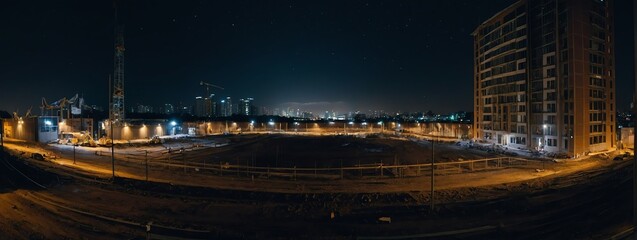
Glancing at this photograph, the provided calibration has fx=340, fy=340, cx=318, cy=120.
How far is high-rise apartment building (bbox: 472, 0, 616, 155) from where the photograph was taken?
40188 mm

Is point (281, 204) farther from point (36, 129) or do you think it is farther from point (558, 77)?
point (36, 129)

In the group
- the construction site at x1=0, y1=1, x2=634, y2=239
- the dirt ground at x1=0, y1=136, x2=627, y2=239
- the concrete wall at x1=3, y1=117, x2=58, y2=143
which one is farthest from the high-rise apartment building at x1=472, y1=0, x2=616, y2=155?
the concrete wall at x1=3, y1=117, x2=58, y2=143

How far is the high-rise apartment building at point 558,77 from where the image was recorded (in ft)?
132

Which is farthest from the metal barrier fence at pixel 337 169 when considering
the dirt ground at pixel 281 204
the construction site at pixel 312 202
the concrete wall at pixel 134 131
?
the concrete wall at pixel 134 131

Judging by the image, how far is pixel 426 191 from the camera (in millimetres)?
19797

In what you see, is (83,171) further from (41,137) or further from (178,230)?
(41,137)

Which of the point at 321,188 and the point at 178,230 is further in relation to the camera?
the point at 321,188

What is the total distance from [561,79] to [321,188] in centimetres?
3719

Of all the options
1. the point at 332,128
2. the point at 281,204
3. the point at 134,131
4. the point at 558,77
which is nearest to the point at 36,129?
the point at 134,131

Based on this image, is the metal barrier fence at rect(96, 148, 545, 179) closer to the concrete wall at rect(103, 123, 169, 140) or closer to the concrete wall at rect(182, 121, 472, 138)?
the concrete wall at rect(103, 123, 169, 140)

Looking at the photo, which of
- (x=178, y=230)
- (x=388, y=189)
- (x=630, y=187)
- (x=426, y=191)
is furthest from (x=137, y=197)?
(x=630, y=187)

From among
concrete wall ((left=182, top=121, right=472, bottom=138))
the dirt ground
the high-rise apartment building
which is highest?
the high-rise apartment building

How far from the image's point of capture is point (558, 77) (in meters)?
41.8

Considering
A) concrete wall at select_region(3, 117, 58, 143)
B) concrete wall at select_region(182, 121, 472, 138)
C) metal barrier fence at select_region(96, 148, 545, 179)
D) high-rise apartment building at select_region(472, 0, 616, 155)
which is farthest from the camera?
concrete wall at select_region(182, 121, 472, 138)
